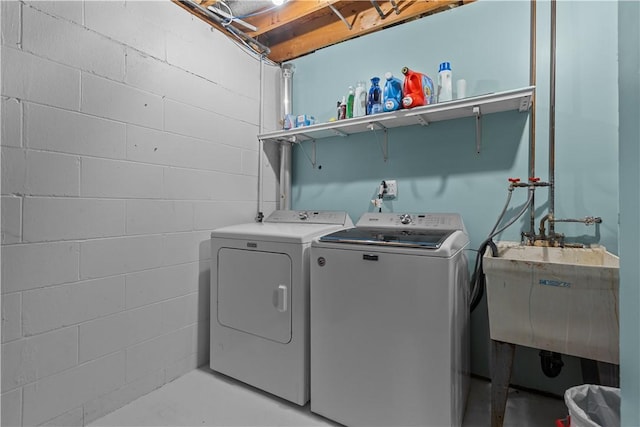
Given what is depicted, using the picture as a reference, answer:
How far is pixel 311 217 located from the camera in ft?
7.84

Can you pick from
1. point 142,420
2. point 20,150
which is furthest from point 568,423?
point 20,150

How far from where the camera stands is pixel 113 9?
1.69 meters

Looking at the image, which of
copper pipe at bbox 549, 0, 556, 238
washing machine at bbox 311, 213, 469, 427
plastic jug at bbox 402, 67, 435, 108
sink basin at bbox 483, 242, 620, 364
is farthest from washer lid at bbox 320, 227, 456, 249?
plastic jug at bbox 402, 67, 435, 108

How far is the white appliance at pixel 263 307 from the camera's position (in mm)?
1748

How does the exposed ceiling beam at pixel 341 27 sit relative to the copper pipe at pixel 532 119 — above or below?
above

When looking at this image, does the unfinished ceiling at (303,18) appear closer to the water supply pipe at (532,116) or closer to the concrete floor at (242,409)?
the water supply pipe at (532,116)

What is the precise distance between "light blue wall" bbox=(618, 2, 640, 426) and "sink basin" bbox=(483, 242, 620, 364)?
0.57 metres

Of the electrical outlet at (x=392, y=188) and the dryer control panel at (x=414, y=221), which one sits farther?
the electrical outlet at (x=392, y=188)

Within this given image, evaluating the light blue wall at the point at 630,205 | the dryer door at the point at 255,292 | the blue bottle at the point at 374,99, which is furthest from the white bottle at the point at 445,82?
the dryer door at the point at 255,292

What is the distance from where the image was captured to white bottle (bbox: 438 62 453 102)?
194cm

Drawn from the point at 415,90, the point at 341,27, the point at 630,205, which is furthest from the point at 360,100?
the point at 630,205

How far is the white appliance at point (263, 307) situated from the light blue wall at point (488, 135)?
2.03 feet

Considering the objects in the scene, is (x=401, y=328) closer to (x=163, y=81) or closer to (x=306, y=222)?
(x=306, y=222)

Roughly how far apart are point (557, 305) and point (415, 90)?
1.35 metres
